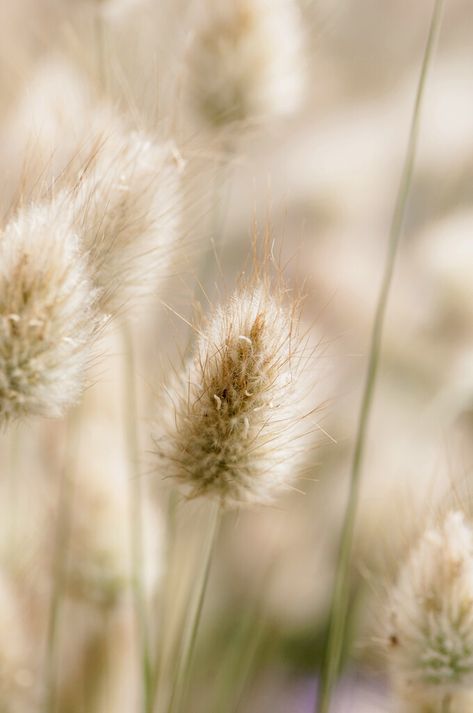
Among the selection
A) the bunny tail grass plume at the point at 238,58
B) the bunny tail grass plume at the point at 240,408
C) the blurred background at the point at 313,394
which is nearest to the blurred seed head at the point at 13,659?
the blurred background at the point at 313,394

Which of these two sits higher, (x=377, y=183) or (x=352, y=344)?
(x=377, y=183)

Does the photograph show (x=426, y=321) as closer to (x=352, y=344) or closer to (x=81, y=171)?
(x=352, y=344)

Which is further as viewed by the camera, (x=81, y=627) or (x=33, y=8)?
(x=33, y=8)

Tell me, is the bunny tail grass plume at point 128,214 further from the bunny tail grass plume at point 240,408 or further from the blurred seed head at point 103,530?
the blurred seed head at point 103,530

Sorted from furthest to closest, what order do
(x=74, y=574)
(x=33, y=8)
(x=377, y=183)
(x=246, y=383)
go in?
(x=33, y=8), (x=377, y=183), (x=74, y=574), (x=246, y=383)

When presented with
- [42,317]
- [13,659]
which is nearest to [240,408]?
[42,317]

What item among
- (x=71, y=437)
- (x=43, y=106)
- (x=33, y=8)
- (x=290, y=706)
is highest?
(x=33, y=8)

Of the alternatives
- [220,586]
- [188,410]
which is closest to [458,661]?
[188,410]
